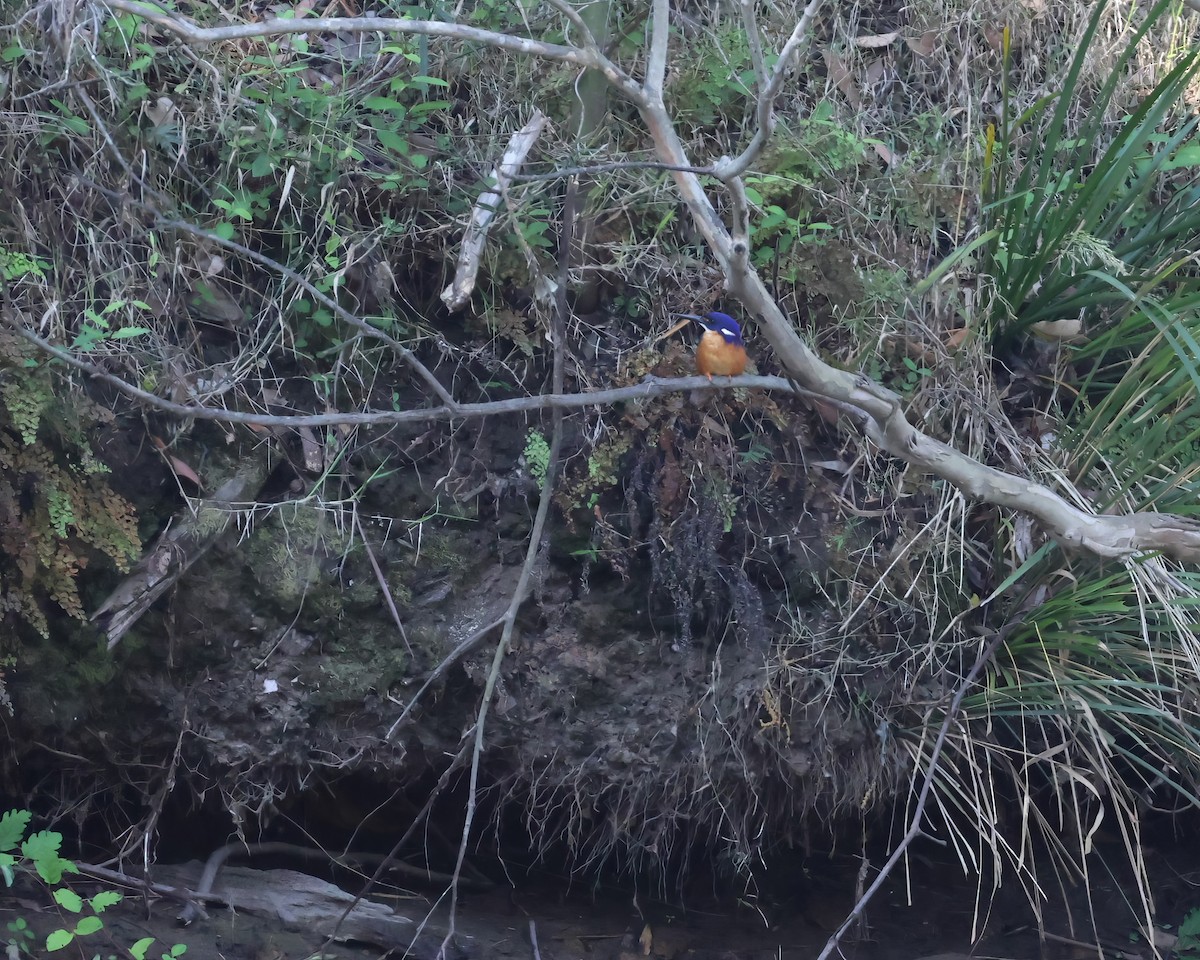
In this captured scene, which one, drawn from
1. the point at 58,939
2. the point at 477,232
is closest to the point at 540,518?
the point at 477,232

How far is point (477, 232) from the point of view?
2746 millimetres

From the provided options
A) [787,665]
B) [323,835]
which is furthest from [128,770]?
[787,665]

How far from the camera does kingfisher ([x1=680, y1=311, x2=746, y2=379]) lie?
8.77ft

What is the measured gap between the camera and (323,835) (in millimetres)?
3025

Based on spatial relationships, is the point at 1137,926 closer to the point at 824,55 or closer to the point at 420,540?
the point at 420,540

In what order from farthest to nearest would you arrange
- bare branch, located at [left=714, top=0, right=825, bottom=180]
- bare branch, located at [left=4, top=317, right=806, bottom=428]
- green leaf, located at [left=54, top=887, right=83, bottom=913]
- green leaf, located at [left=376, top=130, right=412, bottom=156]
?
green leaf, located at [left=376, top=130, right=412, bottom=156] < green leaf, located at [left=54, top=887, right=83, bottom=913] < bare branch, located at [left=4, top=317, right=806, bottom=428] < bare branch, located at [left=714, top=0, right=825, bottom=180]

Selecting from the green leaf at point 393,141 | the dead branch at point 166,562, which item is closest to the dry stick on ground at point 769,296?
the green leaf at point 393,141

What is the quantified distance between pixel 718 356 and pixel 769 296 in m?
0.56

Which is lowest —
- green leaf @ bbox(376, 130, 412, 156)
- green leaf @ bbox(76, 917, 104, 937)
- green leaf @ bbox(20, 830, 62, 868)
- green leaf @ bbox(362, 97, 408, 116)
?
green leaf @ bbox(76, 917, 104, 937)

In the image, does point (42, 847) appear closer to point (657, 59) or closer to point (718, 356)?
point (718, 356)

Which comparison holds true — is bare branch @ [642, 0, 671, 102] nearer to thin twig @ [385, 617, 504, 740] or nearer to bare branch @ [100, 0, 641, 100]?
bare branch @ [100, 0, 641, 100]

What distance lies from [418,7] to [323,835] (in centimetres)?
255

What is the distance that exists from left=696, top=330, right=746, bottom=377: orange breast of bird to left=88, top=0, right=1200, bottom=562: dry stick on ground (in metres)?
0.52

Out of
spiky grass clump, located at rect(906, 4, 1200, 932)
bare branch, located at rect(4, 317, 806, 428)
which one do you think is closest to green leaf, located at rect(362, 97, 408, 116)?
bare branch, located at rect(4, 317, 806, 428)
